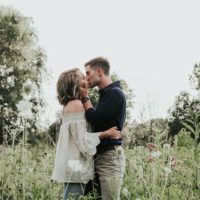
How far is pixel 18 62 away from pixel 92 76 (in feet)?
101

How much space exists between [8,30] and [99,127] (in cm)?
3096

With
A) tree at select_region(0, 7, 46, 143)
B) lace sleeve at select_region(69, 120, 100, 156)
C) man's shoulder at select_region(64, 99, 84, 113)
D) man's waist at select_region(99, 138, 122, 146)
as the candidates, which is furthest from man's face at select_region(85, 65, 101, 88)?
tree at select_region(0, 7, 46, 143)

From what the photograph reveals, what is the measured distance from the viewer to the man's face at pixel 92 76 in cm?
475

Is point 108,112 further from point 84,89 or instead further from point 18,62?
point 18,62

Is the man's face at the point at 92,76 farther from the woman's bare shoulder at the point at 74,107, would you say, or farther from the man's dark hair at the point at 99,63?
the woman's bare shoulder at the point at 74,107

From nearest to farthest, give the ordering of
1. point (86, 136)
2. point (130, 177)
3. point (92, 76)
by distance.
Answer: point (86, 136) < point (92, 76) < point (130, 177)

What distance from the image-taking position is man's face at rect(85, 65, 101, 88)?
475 cm

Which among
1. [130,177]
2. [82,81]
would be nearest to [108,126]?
[82,81]

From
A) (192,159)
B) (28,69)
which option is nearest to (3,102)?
(28,69)

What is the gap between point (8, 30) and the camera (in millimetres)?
34750

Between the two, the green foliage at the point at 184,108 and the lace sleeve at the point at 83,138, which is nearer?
the green foliage at the point at 184,108

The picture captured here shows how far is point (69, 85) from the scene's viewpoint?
179 inches

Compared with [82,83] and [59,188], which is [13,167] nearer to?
[59,188]

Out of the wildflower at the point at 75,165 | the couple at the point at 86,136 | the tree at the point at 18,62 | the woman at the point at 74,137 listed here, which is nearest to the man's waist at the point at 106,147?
the couple at the point at 86,136
